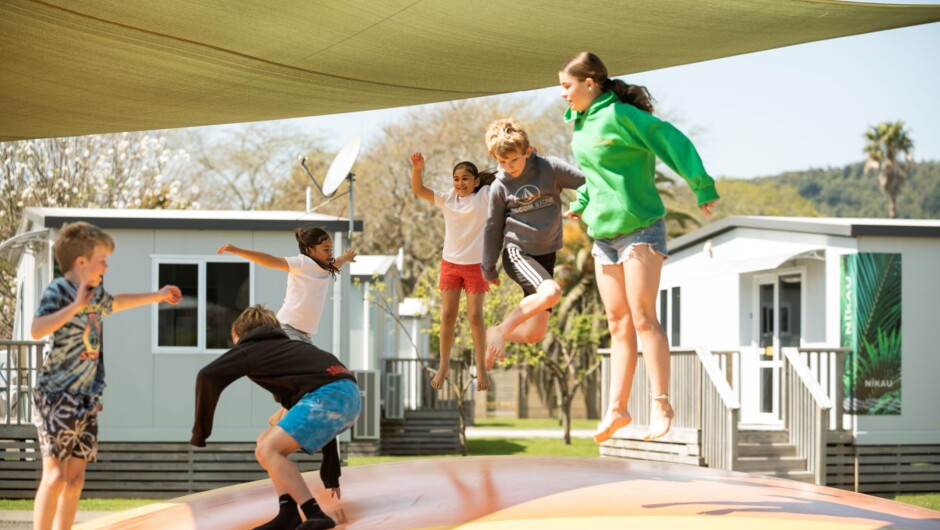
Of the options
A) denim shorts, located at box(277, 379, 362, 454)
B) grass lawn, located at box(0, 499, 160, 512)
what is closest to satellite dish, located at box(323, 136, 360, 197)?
grass lawn, located at box(0, 499, 160, 512)

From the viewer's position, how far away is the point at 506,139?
6.09 meters

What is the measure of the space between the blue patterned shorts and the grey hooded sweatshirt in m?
2.54

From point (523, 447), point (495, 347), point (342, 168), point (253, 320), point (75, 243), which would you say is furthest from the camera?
point (523, 447)

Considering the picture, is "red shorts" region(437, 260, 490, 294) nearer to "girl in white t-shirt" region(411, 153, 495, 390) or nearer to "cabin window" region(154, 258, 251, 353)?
"girl in white t-shirt" region(411, 153, 495, 390)

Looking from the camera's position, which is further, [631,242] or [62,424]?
[631,242]

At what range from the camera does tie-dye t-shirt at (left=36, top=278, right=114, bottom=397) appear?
15.2 feet

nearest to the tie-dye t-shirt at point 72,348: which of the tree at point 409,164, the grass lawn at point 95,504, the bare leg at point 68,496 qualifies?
the bare leg at point 68,496

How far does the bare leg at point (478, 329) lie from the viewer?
7.24 m

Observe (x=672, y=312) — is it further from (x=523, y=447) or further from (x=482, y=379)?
(x=482, y=379)

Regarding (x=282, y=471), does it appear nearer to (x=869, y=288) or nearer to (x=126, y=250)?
(x=126, y=250)

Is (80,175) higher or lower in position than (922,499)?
higher

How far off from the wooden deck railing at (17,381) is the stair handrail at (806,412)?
11013 millimetres

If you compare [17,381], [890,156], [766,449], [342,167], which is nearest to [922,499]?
[766,449]

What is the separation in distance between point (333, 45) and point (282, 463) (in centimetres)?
227
